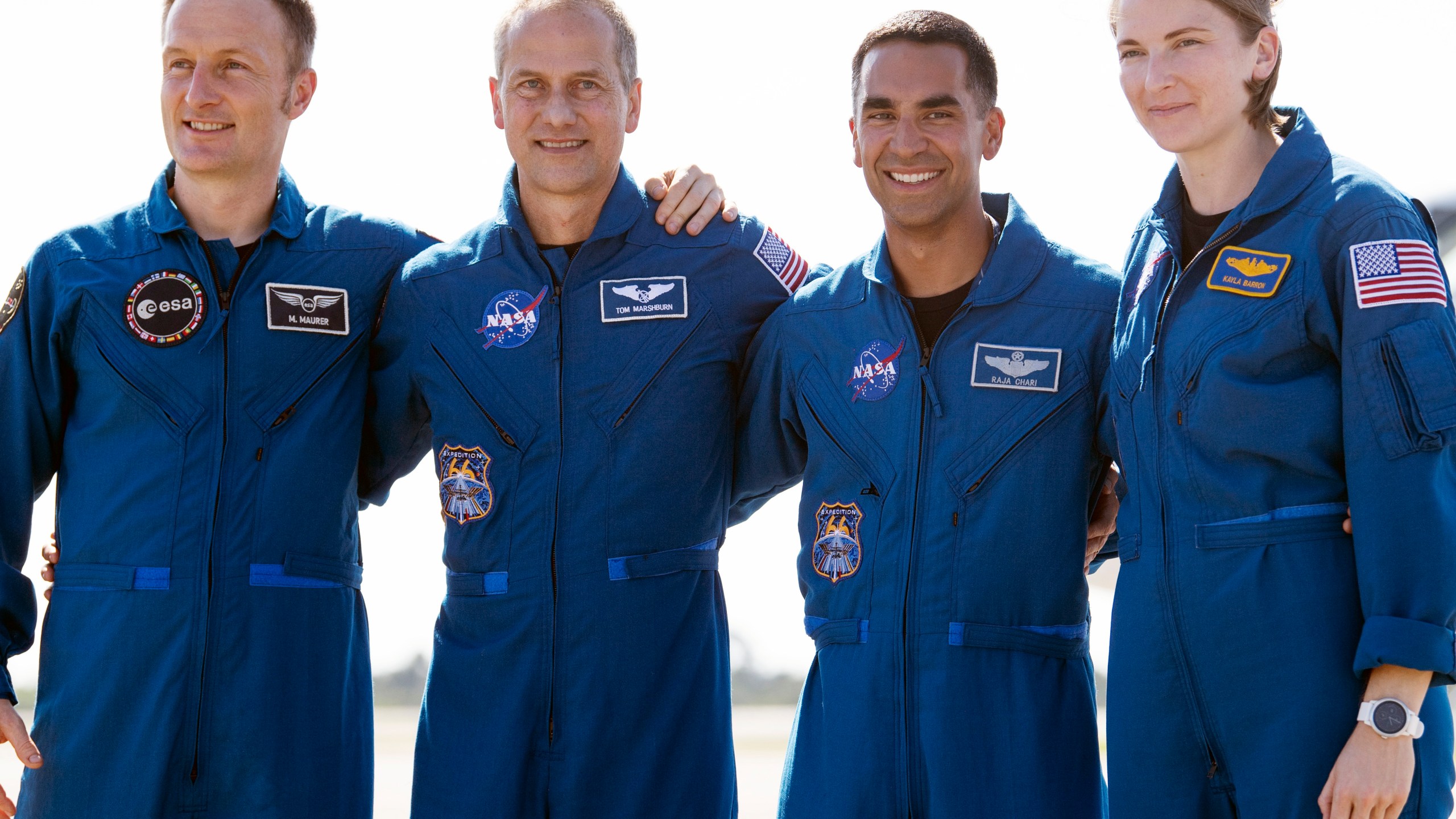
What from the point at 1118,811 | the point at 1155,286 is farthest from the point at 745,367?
the point at 1118,811

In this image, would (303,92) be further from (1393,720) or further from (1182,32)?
(1393,720)

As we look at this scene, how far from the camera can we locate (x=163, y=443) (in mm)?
3186

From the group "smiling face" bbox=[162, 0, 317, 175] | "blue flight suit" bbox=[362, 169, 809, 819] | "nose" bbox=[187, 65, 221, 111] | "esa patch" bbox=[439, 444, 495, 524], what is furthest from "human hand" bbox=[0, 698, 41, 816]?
"nose" bbox=[187, 65, 221, 111]

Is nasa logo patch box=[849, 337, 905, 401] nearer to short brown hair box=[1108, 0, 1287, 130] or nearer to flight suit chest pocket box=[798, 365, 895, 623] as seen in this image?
flight suit chest pocket box=[798, 365, 895, 623]

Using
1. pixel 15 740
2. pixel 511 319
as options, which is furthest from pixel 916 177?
pixel 15 740

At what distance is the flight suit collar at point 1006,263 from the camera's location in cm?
311

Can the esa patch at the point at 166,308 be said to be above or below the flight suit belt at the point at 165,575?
above

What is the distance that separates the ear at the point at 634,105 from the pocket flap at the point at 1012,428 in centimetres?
139

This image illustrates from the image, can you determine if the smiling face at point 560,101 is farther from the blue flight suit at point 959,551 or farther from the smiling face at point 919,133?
the blue flight suit at point 959,551

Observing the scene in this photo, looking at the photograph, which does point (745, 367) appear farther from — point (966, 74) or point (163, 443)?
point (163, 443)

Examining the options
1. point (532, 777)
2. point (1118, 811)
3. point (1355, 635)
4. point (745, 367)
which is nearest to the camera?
point (1355, 635)

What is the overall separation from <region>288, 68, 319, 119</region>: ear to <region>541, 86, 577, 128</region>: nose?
2.35ft

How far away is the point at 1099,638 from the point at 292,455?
9547 mm

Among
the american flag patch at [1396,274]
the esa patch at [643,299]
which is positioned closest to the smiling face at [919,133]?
the esa patch at [643,299]
